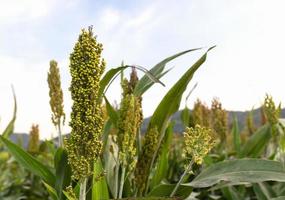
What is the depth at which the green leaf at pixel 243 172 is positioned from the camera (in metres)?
1.66

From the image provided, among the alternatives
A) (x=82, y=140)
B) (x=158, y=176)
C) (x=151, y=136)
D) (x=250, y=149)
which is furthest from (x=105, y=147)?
(x=250, y=149)

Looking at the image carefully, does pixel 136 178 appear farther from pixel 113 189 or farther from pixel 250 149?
pixel 250 149

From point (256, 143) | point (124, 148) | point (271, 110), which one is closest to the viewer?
point (124, 148)

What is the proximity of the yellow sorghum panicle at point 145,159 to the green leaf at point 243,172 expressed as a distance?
17cm

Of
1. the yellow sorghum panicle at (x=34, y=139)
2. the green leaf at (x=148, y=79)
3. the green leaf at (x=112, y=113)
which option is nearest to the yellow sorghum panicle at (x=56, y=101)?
the green leaf at (x=112, y=113)

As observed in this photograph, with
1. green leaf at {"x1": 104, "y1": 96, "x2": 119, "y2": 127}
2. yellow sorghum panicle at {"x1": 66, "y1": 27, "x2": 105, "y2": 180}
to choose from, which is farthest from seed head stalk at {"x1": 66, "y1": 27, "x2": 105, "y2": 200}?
green leaf at {"x1": 104, "y1": 96, "x2": 119, "y2": 127}

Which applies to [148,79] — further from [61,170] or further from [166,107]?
[61,170]

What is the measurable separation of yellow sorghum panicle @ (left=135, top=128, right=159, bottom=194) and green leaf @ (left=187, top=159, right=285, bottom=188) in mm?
174

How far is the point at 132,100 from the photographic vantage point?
161 cm

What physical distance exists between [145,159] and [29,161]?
48cm

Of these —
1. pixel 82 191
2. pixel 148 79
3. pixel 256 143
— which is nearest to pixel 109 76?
pixel 148 79

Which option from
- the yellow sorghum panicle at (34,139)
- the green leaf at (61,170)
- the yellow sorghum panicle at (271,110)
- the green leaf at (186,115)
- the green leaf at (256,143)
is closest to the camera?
the green leaf at (61,170)

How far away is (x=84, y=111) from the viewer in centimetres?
137

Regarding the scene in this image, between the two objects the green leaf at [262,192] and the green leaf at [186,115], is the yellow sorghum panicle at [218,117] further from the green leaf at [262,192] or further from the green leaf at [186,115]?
the green leaf at [262,192]
